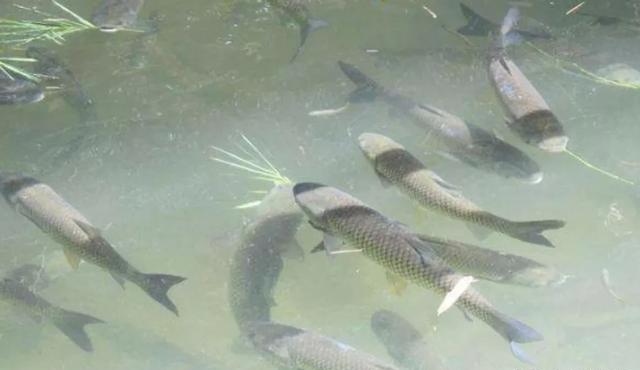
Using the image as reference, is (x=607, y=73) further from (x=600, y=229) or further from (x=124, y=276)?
(x=124, y=276)

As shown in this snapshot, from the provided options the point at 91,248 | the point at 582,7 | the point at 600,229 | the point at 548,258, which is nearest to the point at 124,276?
the point at 91,248

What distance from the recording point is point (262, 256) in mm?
3830

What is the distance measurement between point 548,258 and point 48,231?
2807mm

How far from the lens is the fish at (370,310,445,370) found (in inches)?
144

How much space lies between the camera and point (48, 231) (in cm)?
365

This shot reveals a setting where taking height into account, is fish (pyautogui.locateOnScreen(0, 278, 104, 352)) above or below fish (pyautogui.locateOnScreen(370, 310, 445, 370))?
below

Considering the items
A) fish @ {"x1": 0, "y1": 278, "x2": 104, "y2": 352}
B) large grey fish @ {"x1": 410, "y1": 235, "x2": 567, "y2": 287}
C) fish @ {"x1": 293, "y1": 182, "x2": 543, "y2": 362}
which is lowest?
fish @ {"x1": 0, "y1": 278, "x2": 104, "y2": 352}

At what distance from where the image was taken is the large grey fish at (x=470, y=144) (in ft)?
12.4

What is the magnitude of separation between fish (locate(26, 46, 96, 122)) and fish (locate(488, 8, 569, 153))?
110 inches

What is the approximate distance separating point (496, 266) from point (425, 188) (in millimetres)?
527

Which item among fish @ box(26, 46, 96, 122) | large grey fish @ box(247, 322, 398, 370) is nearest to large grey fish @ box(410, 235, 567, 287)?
large grey fish @ box(247, 322, 398, 370)

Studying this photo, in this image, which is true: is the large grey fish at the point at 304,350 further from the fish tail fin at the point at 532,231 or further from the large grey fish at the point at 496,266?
the fish tail fin at the point at 532,231

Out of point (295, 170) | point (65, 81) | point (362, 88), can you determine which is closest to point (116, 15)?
point (65, 81)

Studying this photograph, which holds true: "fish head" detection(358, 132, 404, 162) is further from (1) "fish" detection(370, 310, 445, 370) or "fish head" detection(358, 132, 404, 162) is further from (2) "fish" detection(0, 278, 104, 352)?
(2) "fish" detection(0, 278, 104, 352)
